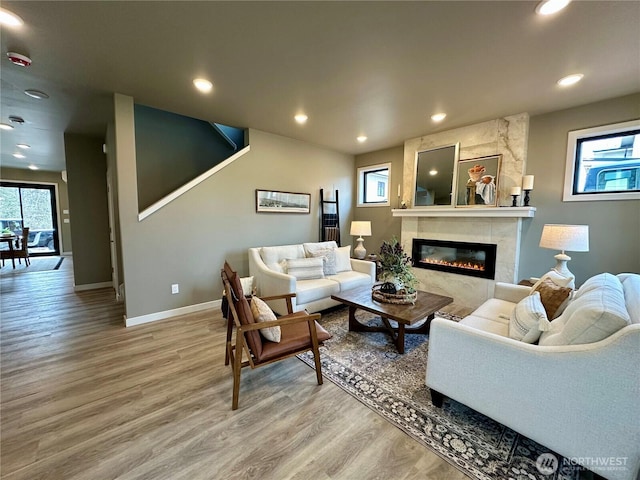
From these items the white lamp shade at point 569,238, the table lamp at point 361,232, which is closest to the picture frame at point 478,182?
the white lamp shade at point 569,238

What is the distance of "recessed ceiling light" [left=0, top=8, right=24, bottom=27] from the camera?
1694mm

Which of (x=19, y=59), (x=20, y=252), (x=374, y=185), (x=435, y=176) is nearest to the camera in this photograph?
(x=19, y=59)

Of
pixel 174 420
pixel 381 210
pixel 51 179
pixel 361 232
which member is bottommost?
pixel 174 420

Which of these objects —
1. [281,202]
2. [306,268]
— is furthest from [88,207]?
[306,268]

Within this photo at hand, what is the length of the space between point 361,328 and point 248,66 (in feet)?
9.66

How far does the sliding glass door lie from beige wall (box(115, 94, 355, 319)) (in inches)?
308

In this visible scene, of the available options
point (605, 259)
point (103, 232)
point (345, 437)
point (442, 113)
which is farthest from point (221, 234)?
point (605, 259)

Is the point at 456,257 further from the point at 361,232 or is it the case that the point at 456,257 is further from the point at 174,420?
the point at 174,420

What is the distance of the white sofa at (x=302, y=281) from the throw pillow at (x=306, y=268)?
0.06 metres

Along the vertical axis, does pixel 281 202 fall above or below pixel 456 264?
above

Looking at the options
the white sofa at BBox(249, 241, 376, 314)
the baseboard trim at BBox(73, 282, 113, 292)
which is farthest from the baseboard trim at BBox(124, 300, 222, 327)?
the baseboard trim at BBox(73, 282, 113, 292)

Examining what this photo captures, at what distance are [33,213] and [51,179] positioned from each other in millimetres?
1184

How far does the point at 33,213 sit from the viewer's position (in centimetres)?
775

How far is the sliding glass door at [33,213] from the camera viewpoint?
739 cm
